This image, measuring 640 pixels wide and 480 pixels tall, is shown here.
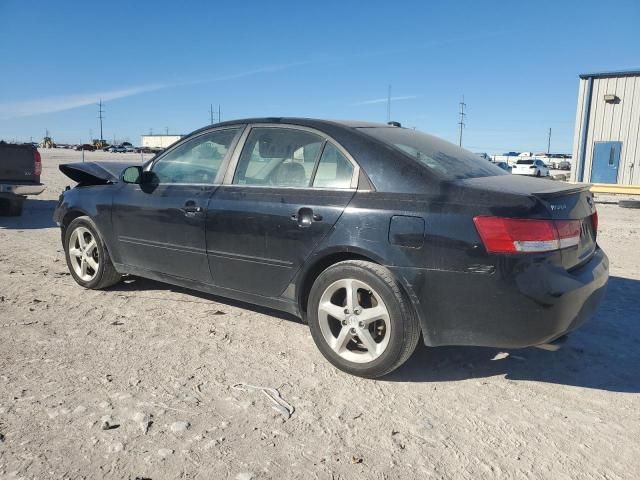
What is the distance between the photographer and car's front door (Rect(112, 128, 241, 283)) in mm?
4070

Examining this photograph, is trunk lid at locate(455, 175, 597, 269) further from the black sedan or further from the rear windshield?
the rear windshield

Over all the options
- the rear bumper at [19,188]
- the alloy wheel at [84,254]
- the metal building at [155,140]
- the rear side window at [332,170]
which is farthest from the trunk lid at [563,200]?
the metal building at [155,140]

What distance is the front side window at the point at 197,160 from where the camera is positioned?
4.12m

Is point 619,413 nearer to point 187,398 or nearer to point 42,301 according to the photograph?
point 187,398

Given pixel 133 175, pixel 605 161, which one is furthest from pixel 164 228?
pixel 605 161

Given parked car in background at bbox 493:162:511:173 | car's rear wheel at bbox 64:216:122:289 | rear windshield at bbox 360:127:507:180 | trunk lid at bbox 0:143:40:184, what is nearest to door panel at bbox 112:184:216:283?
car's rear wheel at bbox 64:216:122:289

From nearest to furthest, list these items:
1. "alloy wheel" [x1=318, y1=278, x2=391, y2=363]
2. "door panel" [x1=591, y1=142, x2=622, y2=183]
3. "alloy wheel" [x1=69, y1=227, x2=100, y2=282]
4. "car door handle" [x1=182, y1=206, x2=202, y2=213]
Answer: "alloy wheel" [x1=318, y1=278, x2=391, y2=363] < "car door handle" [x1=182, y1=206, x2=202, y2=213] < "alloy wheel" [x1=69, y1=227, x2=100, y2=282] < "door panel" [x1=591, y1=142, x2=622, y2=183]

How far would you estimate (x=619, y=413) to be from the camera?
2887mm

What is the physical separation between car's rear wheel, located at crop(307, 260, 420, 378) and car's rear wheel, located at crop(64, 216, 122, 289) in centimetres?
248

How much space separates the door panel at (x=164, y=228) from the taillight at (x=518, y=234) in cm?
214

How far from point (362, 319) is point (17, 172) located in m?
9.15

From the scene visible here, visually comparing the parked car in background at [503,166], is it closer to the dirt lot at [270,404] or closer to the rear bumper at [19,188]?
the dirt lot at [270,404]

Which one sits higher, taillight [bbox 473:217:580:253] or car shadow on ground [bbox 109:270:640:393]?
taillight [bbox 473:217:580:253]

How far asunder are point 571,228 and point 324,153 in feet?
5.24
